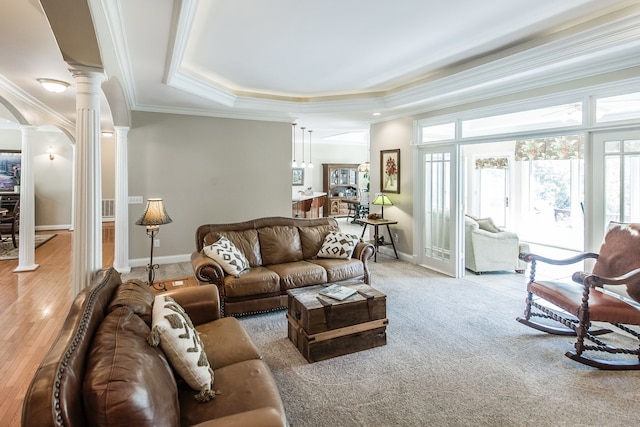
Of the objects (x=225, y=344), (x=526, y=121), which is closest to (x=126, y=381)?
(x=225, y=344)

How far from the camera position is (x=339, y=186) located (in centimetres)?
1324

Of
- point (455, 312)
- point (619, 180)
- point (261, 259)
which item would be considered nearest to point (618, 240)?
point (619, 180)

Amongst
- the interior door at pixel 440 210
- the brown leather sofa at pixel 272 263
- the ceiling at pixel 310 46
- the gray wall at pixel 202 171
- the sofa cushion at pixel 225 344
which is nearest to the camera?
the sofa cushion at pixel 225 344

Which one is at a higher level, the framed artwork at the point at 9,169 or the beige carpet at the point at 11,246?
the framed artwork at the point at 9,169

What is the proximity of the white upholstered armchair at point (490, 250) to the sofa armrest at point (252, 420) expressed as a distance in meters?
4.72

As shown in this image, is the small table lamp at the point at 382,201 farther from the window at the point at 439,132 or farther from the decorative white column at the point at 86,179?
the decorative white column at the point at 86,179

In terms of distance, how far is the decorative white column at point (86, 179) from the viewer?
2562 mm

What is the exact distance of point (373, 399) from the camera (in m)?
2.40

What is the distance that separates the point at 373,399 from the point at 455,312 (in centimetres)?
189

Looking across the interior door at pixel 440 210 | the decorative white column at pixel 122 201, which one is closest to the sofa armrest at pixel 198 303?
the decorative white column at pixel 122 201

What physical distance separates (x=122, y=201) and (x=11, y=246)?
12.7ft

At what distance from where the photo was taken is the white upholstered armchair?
536 cm

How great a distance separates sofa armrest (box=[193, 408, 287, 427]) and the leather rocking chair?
8.96 feet

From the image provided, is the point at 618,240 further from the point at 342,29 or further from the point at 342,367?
the point at 342,29
